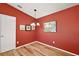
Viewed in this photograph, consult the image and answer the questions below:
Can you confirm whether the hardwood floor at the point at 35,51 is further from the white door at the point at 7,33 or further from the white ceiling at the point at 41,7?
the white ceiling at the point at 41,7

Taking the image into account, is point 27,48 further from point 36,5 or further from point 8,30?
point 36,5

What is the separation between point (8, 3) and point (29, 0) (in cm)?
48

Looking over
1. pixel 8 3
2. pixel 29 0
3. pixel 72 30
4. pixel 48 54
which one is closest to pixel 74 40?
pixel 72 30

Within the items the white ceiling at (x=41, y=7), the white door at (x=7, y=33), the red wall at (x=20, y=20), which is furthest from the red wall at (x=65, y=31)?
the white door at (x=7, y=33)

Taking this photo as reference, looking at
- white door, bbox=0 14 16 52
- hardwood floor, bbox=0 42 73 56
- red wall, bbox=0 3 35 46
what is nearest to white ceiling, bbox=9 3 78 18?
red wall, bbox=0 3 35 46

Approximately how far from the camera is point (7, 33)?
2525 mm

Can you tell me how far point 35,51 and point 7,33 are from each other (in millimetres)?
793

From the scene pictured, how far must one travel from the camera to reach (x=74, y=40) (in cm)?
279

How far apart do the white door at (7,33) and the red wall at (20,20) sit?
93 mm

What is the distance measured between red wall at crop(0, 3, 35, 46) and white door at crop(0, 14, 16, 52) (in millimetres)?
93

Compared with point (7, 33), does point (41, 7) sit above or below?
above

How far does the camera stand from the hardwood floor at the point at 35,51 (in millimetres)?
2418

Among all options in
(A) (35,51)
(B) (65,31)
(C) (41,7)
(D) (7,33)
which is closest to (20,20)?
(D) (7,33)

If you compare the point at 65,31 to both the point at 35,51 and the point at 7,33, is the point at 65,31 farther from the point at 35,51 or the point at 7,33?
the point at 7,33
